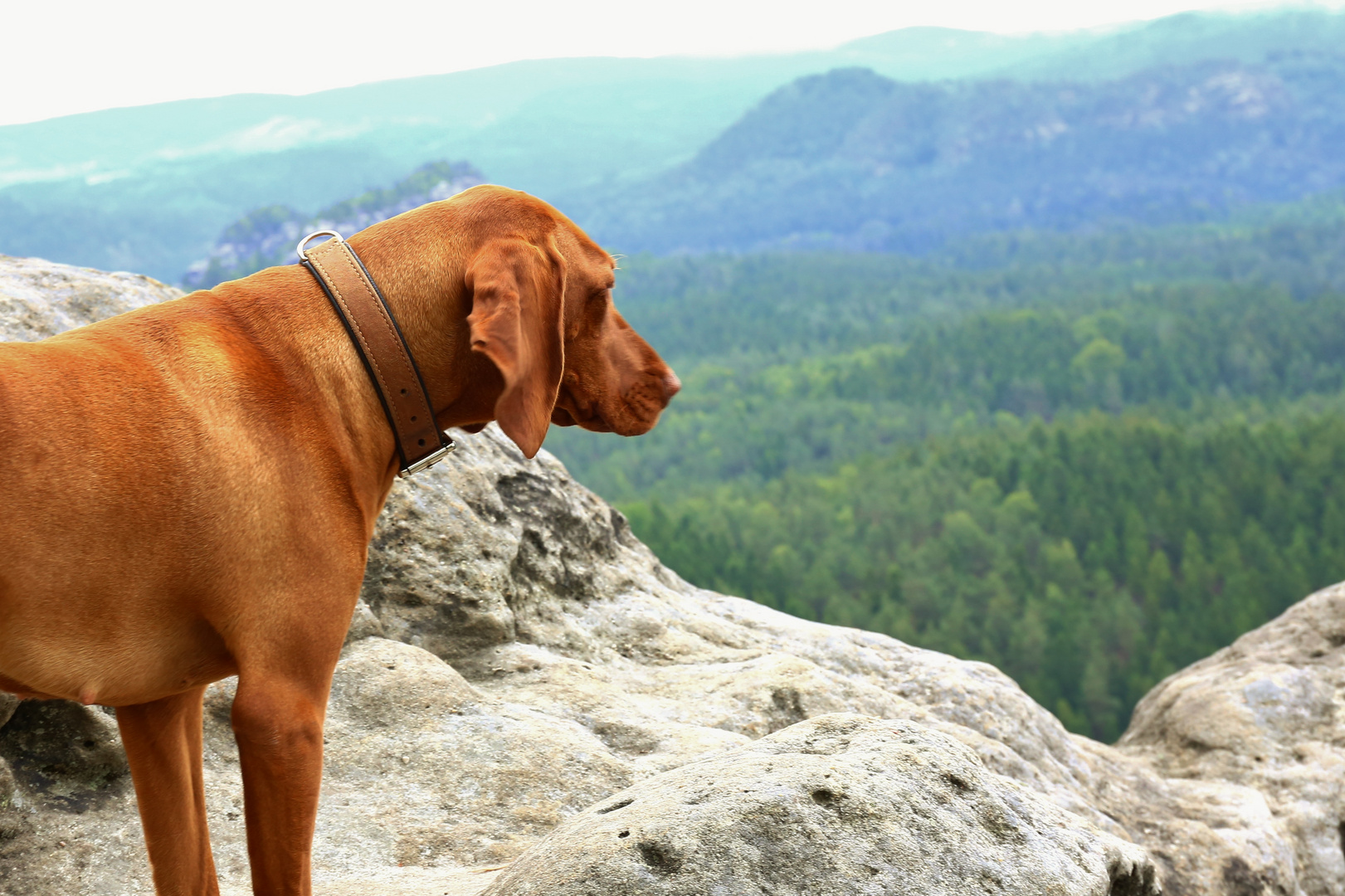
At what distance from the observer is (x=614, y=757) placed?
506 cm

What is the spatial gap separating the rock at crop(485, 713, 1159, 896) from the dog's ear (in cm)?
114

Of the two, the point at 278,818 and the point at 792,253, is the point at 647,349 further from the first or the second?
the point at 792,253

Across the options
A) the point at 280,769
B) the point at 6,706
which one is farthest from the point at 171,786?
the point at 6,706

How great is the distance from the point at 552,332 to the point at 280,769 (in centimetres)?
136

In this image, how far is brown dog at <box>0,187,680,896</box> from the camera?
266cm

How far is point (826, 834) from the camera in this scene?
3141mm

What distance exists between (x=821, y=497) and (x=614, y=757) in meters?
67.2

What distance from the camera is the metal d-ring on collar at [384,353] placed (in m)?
3.15

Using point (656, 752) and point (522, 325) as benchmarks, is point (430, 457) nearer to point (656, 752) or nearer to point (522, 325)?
point (522, 325)

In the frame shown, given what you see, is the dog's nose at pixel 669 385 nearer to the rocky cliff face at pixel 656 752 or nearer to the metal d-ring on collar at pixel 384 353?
the metal d-ring on collar at pixel 384 353

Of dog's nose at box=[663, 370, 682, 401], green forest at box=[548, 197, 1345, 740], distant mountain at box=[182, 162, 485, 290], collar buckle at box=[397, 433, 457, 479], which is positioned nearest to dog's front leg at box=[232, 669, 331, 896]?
collar buckle at box=[397, 433, 457, 479]

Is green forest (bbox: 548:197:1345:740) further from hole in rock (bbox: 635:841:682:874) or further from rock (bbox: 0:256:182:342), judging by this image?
hole in rock (bbox: 635:841:682:874)

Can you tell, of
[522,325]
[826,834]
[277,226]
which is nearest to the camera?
[522,325]

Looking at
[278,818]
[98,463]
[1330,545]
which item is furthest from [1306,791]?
[1330,545]
